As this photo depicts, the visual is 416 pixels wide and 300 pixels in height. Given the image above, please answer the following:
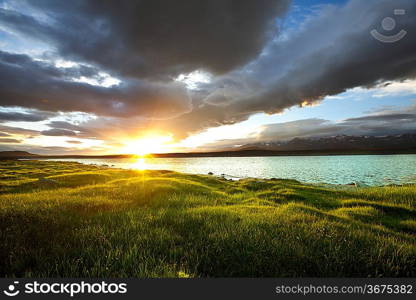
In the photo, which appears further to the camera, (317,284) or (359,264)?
(359,264)

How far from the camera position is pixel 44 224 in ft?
18.8

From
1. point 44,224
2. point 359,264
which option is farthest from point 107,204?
point 359,264

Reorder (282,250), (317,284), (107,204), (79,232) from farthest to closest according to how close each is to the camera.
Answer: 1. (107,204)
2. (79,232)
3. (282,250)
4. (317,284)

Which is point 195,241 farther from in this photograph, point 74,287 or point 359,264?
point 359,264

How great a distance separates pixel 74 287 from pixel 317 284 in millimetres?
4072

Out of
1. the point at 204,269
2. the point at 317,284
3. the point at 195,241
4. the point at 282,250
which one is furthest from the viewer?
the point at 195,241

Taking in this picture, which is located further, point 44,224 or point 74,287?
point 44,224

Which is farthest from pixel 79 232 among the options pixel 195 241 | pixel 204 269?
pixel 204 269

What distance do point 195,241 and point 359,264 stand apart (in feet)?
11.7

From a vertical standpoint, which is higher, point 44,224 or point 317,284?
point 44,224

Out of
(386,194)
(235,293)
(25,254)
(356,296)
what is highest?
(25,254)

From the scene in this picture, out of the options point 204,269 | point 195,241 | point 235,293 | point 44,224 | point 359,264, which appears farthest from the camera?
point 44,224

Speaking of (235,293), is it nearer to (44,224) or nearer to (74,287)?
(74,287)

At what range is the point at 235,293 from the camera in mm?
2988
